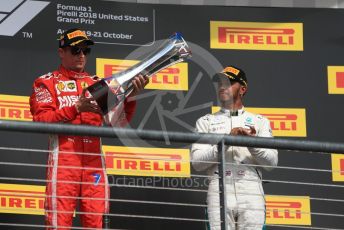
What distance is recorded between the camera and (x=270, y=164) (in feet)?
16.6

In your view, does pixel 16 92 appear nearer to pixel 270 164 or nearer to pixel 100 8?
pixel 100 8

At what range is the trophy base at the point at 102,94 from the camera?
15.1 ft

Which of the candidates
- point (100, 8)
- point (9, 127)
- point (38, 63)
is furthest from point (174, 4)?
point (9, 127)

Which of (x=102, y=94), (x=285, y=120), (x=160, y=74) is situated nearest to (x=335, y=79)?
(x=285, y=120)

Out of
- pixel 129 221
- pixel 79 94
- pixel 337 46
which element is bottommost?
pixel 129 221

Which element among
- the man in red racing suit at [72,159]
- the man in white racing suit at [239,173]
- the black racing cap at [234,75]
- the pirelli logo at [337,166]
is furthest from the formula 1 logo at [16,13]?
the pirelli logo at [337,166]

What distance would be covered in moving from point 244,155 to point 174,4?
63.1 inches

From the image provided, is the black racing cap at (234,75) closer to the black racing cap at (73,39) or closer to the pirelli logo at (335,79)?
the black racing cap at (73,39)

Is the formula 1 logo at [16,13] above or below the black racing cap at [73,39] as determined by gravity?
above

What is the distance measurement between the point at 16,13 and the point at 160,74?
98 cm

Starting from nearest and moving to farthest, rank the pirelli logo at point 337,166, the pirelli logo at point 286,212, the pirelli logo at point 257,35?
1. the pirelli logo at point 286,212
2. the pirelli logo at point 337,166
3. the pirelli logo at point 257,35

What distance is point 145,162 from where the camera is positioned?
19.8 ft

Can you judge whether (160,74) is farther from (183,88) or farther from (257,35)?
(257,35)

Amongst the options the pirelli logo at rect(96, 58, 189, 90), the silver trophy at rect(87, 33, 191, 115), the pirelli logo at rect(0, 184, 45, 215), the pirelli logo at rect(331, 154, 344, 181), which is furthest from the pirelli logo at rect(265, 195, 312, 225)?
the silver trophy at rect(87, 33, 191, 115)
